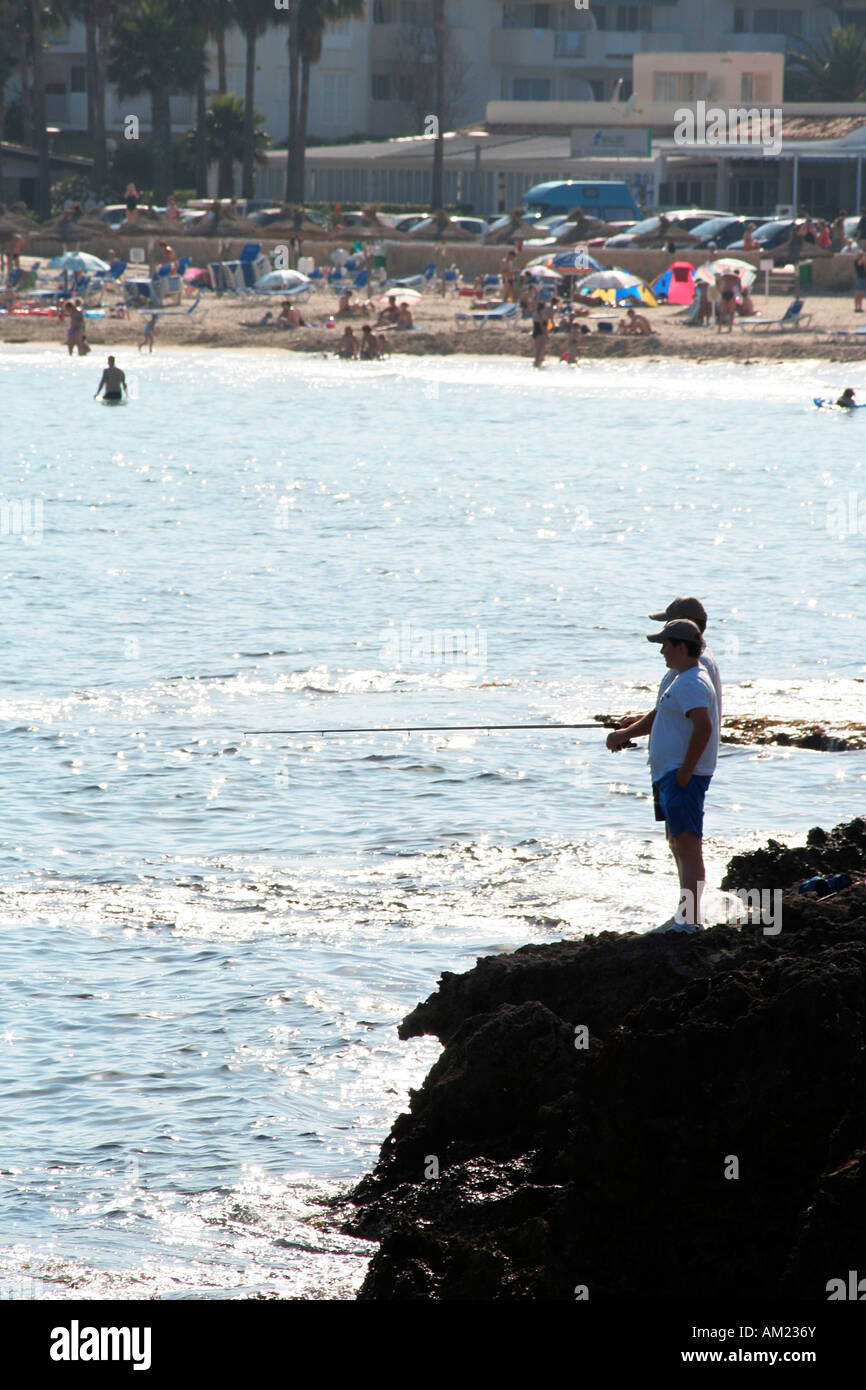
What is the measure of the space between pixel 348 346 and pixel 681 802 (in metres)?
39.5

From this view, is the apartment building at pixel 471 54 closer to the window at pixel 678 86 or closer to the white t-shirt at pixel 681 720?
the window at pixel 678 86

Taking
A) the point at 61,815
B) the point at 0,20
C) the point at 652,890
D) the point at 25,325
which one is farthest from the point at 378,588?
the point at 0,20

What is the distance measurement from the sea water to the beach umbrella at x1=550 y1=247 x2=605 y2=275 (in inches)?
816

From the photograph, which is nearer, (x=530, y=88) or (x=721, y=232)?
(x=721, y=232)

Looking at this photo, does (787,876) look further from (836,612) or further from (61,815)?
(836,612)

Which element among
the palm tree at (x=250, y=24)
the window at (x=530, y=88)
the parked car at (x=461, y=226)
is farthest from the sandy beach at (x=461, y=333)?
the window at (x=530, y=88)

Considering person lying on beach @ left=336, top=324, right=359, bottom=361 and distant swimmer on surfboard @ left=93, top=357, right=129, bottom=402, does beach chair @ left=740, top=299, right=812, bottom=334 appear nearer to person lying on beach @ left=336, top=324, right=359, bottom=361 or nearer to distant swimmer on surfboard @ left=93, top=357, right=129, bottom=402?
person lying on beach @ left=336, top=324, right=359, bottom=361

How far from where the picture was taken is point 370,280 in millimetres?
54500

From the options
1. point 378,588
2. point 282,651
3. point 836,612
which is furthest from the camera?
point 378,588

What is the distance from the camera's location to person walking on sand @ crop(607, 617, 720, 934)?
7.94 m

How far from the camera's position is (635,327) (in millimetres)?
46156

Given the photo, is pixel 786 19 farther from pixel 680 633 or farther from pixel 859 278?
pixel 680 633

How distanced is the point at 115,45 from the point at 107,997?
66.8 meters

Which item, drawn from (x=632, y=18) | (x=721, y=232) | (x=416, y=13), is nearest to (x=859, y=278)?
(x=721, y=232)
